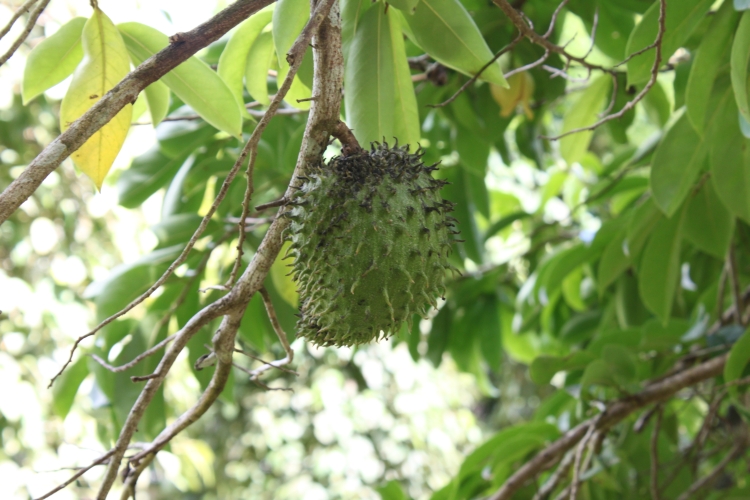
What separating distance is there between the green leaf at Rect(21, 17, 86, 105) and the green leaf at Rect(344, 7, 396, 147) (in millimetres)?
521

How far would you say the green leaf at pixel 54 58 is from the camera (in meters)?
1.26

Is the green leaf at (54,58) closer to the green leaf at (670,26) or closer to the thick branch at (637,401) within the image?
the green leaf at (670,26)

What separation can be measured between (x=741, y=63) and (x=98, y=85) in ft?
3.68

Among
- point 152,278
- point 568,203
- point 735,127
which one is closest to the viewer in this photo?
point 735,127

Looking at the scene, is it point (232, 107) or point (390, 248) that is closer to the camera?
point (390, 248)

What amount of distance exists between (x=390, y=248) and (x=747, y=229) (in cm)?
196

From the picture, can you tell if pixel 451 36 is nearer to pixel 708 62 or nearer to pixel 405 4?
pixel 405 4

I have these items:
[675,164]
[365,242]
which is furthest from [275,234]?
[675,164]

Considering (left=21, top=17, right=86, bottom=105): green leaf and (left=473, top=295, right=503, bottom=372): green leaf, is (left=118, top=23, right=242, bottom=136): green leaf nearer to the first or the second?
(left=21, top=17, right=86, bottom=105): green leaf

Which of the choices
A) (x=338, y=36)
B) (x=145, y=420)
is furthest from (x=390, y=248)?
(x=145, y=420)

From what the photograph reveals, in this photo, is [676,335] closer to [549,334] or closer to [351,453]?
[549,334]

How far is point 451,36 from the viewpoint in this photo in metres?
1.24

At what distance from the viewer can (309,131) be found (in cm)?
103

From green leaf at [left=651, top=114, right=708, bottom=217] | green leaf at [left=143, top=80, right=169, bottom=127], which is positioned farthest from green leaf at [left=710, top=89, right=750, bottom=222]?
green leaf at [left=143, top=80, right=169, bottom=127]
